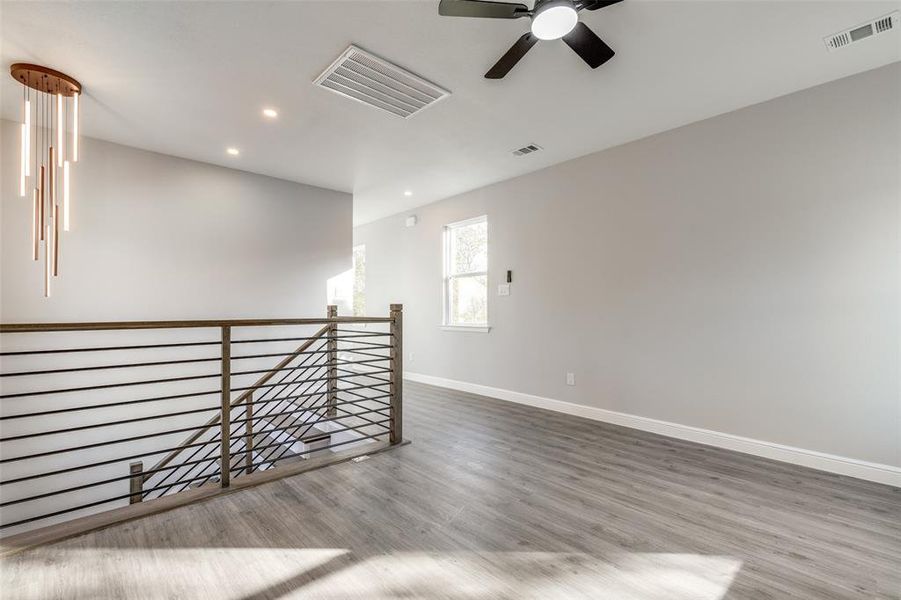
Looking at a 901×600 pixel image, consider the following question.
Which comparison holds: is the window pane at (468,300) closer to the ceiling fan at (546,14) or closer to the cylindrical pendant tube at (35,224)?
the ceiling fan at (546,14)

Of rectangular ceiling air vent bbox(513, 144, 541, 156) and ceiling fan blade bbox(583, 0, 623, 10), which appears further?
rectangular ceiling air vent bbox(513, 144, 541, 156)

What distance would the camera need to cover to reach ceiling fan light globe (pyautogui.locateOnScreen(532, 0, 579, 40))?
1.83 metres

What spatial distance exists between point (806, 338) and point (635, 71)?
7.73 ft

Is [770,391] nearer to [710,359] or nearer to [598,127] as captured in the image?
[710,359]

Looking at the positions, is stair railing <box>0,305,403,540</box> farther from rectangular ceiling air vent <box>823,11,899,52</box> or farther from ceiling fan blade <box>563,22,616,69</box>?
rectangular ceiling air vent <box>823,11,899,52</box>

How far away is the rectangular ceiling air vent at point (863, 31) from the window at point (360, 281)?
651cm

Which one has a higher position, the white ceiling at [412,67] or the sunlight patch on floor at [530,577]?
the white ceiling at [412,67]

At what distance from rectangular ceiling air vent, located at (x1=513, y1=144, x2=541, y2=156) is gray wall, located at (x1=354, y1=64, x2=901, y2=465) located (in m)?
0.55

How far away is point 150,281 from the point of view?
413cm

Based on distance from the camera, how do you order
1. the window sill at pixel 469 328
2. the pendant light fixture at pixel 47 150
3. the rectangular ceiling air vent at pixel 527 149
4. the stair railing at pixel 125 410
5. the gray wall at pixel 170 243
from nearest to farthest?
1. the pendant light fixture at pixel 47 150
2. the stair railing at pixel 125 410
3. the gray wall at pixel 170 243
4. the rectangular ceiling air vent at pixel 527 149
5. the window sill at pixel 469 328

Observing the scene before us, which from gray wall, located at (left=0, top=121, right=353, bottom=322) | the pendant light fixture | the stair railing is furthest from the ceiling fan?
gray wall, located at (left=0, top=121, right=353, bottom=322)

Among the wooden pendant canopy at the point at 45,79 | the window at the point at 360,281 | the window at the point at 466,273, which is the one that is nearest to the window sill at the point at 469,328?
the window at the point at 466,273

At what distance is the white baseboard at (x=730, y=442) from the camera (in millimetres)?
2707

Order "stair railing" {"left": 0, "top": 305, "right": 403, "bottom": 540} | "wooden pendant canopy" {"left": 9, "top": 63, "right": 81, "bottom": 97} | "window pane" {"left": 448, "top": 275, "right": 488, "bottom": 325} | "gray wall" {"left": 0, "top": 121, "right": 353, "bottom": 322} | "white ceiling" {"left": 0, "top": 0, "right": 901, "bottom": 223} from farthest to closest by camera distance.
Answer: "window pane" {"left": 448, "top": 275, "right": 488, "bottom": 325}
"gray wall" {"left": 0, "top": 121, "right": 353, "bottom": 322}
"stair railing" {"left": 0, "top": 305, "right": 403, "bottom": 540}
"wooden pendant canopy" {"left": 9, "top": 63, "right": 81, "bottom": 97}
"white ceiling" {"left": 0, "top": 0, "right": 901, "bottom": 223}
